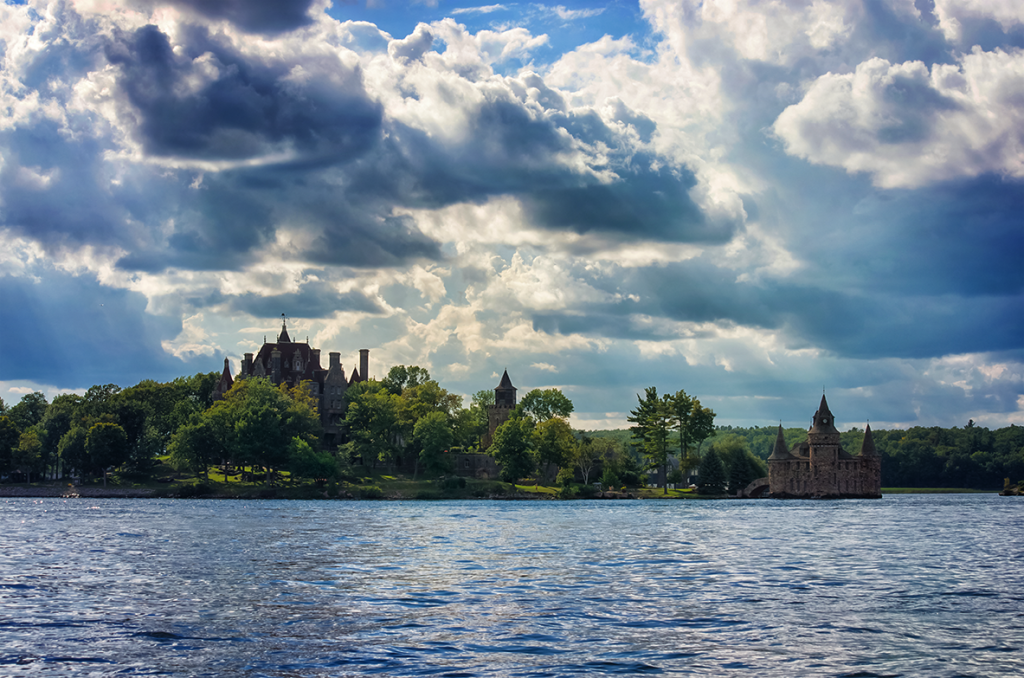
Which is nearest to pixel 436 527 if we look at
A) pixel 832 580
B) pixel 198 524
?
pixel 198 524

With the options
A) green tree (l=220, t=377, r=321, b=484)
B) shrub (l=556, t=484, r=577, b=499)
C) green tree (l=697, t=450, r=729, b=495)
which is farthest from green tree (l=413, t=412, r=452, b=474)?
green tree (l=697, t=450, r=729, b=495)

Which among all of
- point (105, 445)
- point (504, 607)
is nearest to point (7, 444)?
point (105, 445)

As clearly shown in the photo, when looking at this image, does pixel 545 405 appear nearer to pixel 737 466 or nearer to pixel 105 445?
pixel 737 466

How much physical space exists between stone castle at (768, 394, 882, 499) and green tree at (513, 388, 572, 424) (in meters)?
34.8

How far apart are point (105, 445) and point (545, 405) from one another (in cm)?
6993

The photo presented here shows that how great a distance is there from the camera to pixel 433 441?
13162cm

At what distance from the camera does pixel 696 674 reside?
15789mm

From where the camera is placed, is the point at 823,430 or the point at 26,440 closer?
the point at 26,440

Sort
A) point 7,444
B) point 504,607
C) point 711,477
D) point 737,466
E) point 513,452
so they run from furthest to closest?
1. point 737,466
2. point 711,477
3. point 513,452
4. point 7,444
5. point 504,607

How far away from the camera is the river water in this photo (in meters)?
16.8

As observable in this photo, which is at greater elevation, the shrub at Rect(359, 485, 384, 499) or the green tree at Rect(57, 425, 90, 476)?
the green tree at Rect(57, 425, 90, 476)

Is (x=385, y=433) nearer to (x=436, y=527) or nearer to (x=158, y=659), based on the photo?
(x=436, y=527)

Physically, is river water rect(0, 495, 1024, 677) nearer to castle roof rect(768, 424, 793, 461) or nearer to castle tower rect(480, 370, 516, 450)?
castle roof rect(768, 424, 793, 461)

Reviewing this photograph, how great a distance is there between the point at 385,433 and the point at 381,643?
120147mm
